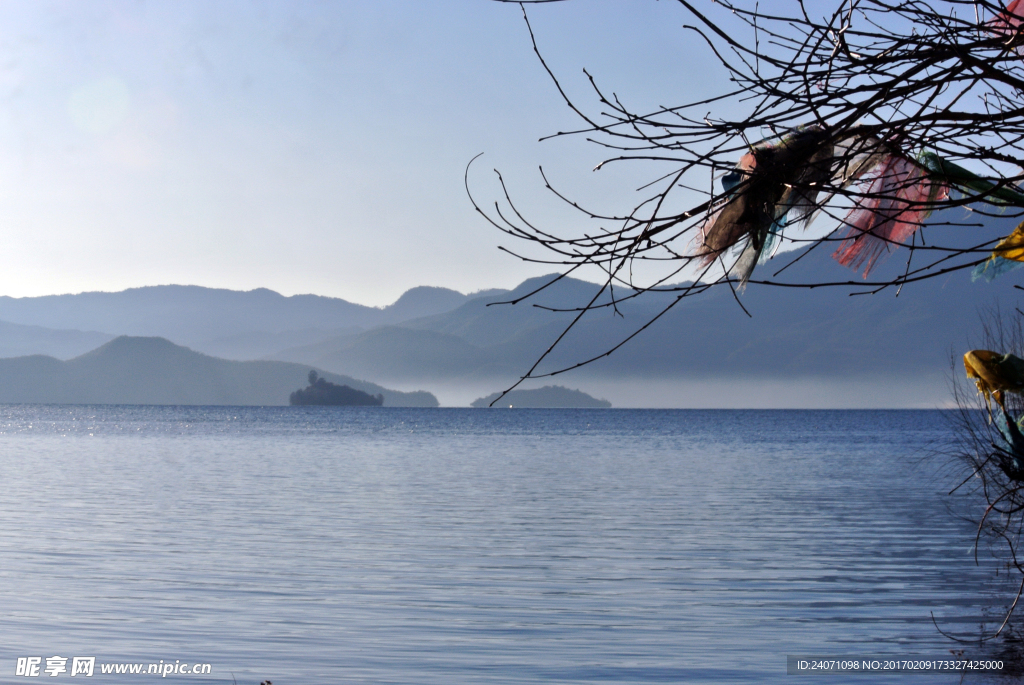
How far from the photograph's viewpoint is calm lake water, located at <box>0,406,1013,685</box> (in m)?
8.25

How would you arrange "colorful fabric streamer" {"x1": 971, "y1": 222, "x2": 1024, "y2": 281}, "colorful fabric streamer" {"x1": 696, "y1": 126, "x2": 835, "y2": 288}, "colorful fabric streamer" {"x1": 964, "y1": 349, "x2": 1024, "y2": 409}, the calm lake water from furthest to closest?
the calm lake water
"colorful fabric streamer" {"x1": 964, "y1": 349, "x2": 1024, "y2": 409}
"colorful fabric streamer" {"x1": 971, "y1": 222, "x2": 1024, "y2": 281}
"colorful fabric streamer" {"x1": 696, "y1": 126, "x2": 835, "y2": 288}

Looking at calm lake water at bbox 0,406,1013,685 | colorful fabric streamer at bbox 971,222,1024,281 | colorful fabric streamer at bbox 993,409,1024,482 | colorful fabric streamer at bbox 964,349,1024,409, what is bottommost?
calm lake water at bbox 0,406,1013,685

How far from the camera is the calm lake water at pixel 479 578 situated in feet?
27.1

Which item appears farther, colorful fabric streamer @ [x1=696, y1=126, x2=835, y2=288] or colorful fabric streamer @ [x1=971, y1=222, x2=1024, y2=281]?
colorful fabric streamer @ [x1=971, y1=222, x2=1024, y2=281]

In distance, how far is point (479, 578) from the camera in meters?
12.2

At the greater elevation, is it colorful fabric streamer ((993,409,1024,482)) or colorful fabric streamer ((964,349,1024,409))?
colorful fabric streamer ((964,349,1024,409))

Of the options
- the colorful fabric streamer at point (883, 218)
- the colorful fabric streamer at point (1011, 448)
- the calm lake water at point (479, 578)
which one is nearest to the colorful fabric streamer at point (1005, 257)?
the colorful fabric streamer at point (883, 218)

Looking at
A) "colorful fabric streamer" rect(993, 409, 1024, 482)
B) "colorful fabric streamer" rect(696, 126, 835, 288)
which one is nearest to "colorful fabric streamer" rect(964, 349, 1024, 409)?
"colorful fabric streamer" rect(993, 409, 1024, 482)

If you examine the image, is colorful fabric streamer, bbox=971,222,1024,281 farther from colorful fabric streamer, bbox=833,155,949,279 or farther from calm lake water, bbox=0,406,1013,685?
calm lake water, bbox=0,406,1013,685

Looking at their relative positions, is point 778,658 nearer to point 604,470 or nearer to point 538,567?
point 538,567

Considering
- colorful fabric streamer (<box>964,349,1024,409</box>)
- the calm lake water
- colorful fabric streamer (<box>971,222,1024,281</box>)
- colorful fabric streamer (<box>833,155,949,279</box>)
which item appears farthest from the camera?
the calm lake water

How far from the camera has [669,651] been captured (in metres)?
8.44

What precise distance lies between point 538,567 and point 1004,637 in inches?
234

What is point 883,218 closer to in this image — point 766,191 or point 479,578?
point 766,191
